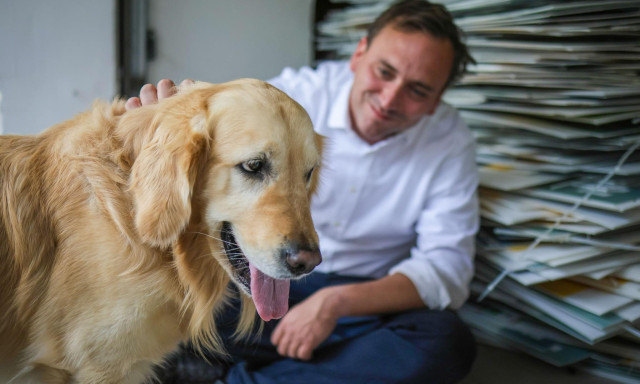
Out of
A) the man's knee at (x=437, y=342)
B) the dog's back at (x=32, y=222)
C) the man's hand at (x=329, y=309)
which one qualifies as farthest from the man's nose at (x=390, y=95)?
the dog's back at (x=32, y=222)

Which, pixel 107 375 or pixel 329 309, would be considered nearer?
pixel 107 375

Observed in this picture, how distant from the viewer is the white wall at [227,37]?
220cm

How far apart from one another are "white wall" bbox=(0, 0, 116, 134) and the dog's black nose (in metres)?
1.31

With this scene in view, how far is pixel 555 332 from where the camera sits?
6.89ft

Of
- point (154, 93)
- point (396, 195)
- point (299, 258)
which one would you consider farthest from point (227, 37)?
point (299, 258)

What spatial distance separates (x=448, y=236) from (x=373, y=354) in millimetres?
494

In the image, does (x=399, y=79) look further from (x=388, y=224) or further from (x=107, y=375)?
(x=107, y=375)

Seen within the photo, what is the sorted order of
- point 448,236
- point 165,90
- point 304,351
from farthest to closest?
point 448,236 → point 304,351 → point 165,90

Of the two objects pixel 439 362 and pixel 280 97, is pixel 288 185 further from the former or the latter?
pixel 439 362

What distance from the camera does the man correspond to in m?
1.59

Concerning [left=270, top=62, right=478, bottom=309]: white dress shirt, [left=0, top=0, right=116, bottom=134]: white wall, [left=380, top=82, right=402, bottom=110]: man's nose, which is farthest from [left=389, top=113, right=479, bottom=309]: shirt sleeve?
[left=0, top=0, right=116, bottom=134]: white wall

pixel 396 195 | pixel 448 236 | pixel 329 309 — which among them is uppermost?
pixel 396 195

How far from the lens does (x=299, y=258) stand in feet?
3.26

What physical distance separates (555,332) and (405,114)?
108 centimetres
